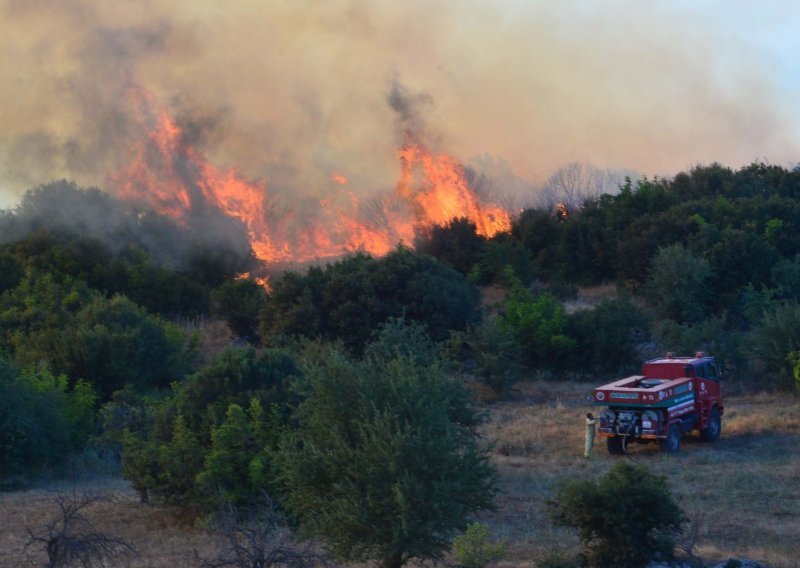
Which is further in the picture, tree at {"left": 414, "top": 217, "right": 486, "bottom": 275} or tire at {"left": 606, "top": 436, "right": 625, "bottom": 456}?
tree at {"left": 414, "top": 217, "right": 486, "bottom": 275}

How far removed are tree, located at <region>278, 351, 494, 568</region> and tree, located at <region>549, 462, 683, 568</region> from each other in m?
1.33

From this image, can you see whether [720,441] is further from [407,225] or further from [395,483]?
[407,225]

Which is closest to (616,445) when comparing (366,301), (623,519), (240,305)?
(623,519)

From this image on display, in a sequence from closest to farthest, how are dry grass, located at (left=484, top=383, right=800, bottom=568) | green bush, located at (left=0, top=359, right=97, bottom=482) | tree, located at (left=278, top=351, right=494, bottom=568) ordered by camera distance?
tree, located at (left=278, top=351, right=494, bottom=568), dry grass, located at (left=484, top=383, right=800, bottom=568), green bush, located at (left=0, top=359, right=97, bottom=482)

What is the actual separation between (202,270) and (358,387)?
111ft

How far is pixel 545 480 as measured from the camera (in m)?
19.1

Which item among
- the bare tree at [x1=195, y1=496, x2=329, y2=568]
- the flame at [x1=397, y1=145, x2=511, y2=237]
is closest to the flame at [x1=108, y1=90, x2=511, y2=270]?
the flame at [x1=397, y1=145, x2=511, y2=237]

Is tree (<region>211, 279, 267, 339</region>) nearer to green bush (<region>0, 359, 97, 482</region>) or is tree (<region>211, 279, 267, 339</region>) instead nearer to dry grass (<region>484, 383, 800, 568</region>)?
dry grass (<region>484, 383, 800, 568</region>)

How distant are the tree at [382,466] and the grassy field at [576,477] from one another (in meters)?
1.51

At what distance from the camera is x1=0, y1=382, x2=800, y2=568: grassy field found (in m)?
13.7

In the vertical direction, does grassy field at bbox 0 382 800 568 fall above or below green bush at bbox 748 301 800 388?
below

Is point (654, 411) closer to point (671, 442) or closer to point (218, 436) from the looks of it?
point (671, 442)

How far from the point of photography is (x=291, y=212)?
147 feet

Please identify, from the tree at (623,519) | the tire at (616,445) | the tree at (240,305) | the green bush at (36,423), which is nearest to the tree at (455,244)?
the tree at (240,305)
